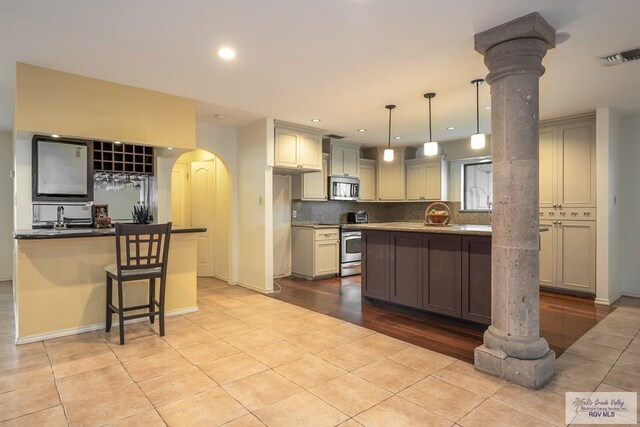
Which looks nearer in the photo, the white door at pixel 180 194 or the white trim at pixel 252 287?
the white trim at pixel 252 287

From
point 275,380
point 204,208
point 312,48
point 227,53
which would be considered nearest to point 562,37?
point 312,48

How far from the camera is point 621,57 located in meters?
3.03

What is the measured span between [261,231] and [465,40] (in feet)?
11.7

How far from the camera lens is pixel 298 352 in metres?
3.04

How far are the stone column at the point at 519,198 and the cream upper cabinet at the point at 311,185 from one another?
399 centimetres

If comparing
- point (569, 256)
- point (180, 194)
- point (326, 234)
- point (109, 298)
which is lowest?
point (109, 298)

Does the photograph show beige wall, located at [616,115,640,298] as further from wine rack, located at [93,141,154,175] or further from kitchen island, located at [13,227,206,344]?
wine rack, located at [93,141,154,175]

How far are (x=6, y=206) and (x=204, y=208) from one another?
337 cm

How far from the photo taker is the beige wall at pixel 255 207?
5.18 meters

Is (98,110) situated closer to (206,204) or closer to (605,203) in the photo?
(206,204)

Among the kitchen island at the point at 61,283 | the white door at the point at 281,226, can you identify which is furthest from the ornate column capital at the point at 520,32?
the white door at the point at 281,226

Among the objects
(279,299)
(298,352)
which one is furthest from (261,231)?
(298,352)

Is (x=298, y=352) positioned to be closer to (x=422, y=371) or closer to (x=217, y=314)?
(x=422, y=371)

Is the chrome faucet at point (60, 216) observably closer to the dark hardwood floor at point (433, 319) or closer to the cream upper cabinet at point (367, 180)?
the dark hardwood floor at point (433, 319)
